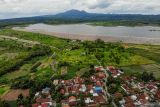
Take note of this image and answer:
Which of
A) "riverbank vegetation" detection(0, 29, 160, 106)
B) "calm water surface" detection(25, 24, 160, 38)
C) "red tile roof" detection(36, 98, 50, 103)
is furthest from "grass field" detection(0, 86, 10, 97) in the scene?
"calm water surface" detection(25, 24, 160, 38)

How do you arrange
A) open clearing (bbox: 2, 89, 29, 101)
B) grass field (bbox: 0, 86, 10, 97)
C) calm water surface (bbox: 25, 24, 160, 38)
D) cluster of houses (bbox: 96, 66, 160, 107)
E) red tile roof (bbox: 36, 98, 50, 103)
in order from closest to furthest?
cluster of houses (bbox: 96, 66, 160, 107) < red tile roof (bbox: 36, 98, 50, 103) < open clearing (bbox: 2, 89, 29, 101) < grass field (bbox: 0, 86, 10, 97) < calm water surface (bbox: 25, 24, 160, 38)

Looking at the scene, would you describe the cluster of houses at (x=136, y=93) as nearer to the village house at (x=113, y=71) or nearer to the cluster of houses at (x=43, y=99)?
the village house at (x=113, y=71)

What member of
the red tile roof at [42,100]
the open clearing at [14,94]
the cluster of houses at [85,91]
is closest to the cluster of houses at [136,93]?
the cluster of houses at [85,91]

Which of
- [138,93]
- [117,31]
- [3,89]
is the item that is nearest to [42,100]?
[3,89]

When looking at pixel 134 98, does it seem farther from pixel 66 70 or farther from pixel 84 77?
pixel 66 70

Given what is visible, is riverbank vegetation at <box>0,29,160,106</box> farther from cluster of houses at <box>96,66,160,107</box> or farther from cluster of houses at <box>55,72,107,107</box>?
cluster of houses at <box>96,66,160,107</box>

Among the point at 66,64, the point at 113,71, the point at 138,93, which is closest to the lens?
the point at 138,93

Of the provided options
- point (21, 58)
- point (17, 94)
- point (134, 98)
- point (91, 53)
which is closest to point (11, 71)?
point (21, 58)

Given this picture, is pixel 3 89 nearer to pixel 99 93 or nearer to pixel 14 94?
pixel 14 94

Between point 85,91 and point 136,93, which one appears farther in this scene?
point 85,91
